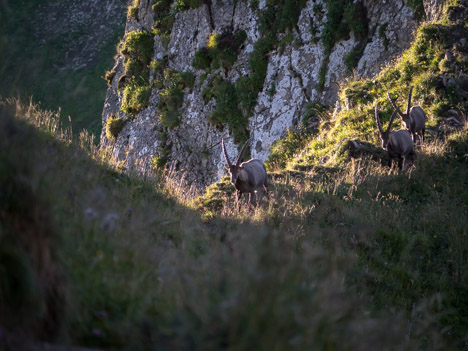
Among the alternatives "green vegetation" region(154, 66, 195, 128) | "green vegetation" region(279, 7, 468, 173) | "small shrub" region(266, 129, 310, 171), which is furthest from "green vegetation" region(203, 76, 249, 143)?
"green vegetation" region(279, 7, 468, 173)

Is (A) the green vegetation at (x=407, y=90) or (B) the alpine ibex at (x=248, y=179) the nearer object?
(B) the alpine ibex at (x=248, y=179)

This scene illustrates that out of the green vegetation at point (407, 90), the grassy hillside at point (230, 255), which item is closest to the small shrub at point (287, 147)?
the green vegetation at point (407, 90)

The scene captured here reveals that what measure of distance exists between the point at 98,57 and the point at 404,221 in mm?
35936

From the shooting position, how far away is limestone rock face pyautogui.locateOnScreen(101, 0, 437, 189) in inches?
619

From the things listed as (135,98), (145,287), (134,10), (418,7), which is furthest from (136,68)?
(145,287)

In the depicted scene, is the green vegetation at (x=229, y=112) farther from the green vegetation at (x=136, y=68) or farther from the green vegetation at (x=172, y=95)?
the green vegetation at (x=136, y=68)

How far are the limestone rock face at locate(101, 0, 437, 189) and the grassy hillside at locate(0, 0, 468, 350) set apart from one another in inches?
220

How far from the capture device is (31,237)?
2383 mm

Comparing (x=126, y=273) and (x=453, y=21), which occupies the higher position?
(x=453, y=21)

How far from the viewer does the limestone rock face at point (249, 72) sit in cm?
1573

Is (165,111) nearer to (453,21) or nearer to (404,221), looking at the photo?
(453,21)

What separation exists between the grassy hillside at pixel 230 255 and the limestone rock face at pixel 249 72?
5.60 m

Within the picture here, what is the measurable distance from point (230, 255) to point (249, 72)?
15707 mm

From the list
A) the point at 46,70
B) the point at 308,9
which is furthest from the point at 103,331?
the point at 46,70
